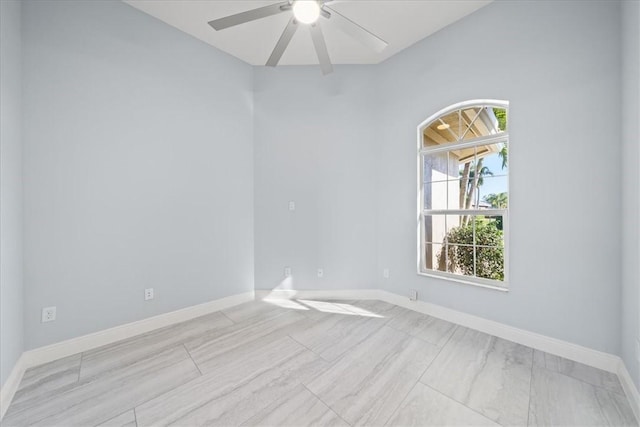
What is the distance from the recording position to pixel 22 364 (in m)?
1.87

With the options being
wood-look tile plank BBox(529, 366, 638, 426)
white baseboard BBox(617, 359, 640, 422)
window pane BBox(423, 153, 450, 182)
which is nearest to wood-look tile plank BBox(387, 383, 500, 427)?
wood-look tile plank BBox(529, 366, 638, 426)

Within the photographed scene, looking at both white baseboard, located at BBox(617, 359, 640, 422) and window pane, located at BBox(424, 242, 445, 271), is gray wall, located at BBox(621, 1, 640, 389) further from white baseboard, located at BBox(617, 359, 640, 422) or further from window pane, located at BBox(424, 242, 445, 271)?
window pane, located at BBox(424, 242, 445, 271)

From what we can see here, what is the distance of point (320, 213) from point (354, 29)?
2.11m

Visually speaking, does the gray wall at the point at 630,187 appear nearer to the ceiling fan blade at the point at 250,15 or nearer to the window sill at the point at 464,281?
the window sill at the point at 464,281

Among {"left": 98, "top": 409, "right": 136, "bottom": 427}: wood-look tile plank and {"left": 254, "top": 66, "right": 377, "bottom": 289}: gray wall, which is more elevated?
{"left": 254, "top": 66, "right": 377, "bottom": 289}: gray wall

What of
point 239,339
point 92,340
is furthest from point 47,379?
point 239,339

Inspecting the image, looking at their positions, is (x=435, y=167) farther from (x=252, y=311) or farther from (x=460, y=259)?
(x=252, y=311)

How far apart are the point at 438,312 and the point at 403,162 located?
181 cm

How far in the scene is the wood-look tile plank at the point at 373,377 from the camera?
1524 mm

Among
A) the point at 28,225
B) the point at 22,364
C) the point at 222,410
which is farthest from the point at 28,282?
the point at 222,410

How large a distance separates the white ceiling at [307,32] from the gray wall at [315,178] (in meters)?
0.31

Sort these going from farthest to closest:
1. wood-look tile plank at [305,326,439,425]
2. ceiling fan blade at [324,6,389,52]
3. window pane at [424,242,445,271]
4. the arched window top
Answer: window pane at [424,242,445,271]
the arched window top
ceiling fan blade at [324,6,389,52]
wood-look tile plank at [305,326,439,425]

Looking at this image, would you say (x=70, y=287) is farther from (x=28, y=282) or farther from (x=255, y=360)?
(x=255, y=360)

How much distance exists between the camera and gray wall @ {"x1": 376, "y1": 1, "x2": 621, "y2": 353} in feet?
6.21
